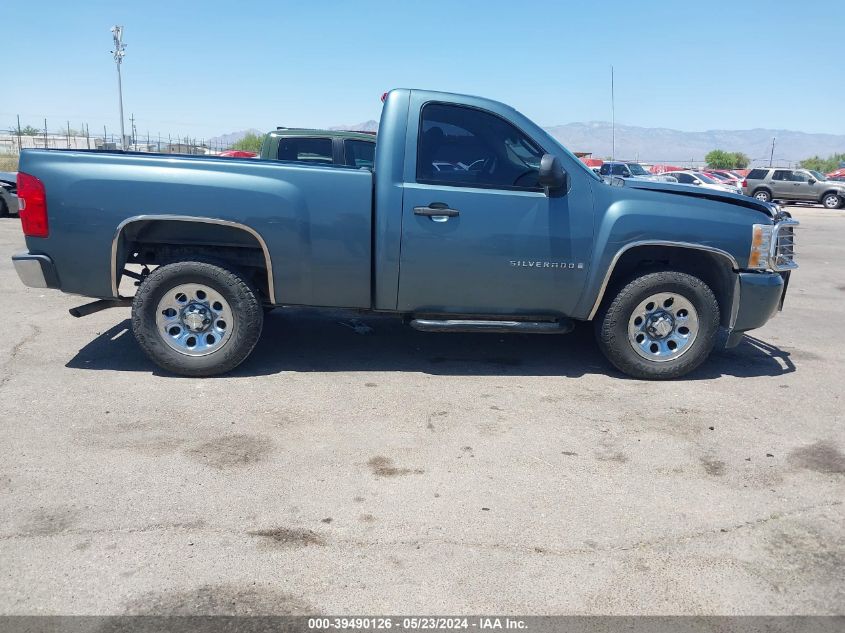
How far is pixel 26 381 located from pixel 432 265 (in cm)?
302

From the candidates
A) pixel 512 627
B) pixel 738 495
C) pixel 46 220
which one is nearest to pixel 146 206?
pixel 46 220

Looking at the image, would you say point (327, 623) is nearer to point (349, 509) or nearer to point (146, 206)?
point (349, 509)

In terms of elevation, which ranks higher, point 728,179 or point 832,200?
point 728,179

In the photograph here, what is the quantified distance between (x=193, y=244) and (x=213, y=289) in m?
0.39

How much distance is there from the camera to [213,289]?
5.22 meters

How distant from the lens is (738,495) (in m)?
3.85

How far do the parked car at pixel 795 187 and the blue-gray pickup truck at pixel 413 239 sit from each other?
30.4 m

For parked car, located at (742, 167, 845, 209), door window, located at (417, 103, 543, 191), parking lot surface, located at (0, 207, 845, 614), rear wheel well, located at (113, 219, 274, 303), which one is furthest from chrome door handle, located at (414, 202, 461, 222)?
parked car, located at (742, 167, 845, 209)

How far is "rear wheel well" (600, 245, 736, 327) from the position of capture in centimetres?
554

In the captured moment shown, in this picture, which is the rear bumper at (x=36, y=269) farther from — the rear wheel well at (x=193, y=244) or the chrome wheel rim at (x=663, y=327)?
the chrome wheel rim at (x=663, y=327)

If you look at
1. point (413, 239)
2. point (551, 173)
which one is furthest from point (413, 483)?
point (551, 173)

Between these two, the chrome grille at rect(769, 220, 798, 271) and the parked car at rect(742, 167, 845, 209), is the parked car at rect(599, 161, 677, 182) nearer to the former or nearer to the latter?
the parked car at rect(742, 167, 845, 209)

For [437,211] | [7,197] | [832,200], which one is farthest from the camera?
[832,200]

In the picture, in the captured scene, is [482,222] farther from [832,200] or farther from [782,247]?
[832,200]
